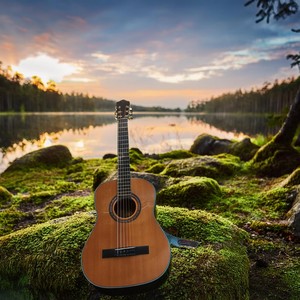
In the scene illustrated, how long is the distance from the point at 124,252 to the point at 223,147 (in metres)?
13.8

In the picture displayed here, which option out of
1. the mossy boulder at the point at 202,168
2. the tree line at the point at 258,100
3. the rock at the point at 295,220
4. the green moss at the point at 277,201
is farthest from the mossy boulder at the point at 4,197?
the tree line at the point at 258,100

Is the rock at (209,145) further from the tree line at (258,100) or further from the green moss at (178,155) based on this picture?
the tree line at (258,100)

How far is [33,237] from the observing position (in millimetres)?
3639

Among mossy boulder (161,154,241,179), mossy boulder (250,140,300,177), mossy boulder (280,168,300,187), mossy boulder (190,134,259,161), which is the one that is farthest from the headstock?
mossy boulder (190,134,259,161)

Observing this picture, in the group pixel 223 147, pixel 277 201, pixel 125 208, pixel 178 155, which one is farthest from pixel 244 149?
pixel 125 208

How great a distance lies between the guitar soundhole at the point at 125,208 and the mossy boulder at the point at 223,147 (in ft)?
36.2

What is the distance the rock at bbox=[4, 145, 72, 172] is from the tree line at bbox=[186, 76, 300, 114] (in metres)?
51.1

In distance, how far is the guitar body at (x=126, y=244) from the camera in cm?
249

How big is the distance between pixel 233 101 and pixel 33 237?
12573cm

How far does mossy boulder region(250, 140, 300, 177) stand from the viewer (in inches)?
A: 359

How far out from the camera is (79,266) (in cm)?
309

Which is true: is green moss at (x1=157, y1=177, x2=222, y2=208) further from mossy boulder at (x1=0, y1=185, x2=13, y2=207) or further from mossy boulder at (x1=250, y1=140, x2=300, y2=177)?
mossy boulder at (x1=0, y1=185, x2=13, y2=207)

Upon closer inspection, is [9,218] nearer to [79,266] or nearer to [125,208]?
[79,266]

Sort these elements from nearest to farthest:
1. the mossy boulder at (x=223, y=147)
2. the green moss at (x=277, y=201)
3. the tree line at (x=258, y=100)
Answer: the green moss at (x=277, y=201) → the mossy boulder at (x=223, y=147) → the tree line at (x=258, y=100)
